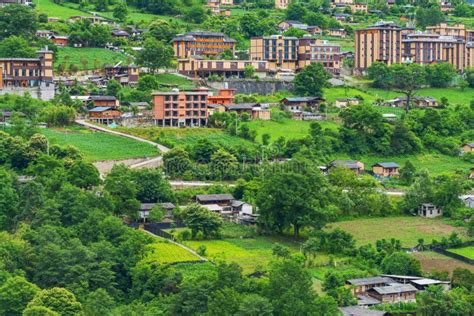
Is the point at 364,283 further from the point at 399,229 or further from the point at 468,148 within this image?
the point at 468,148

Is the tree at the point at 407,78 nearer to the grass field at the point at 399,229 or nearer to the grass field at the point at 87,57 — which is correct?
the grass field at the point at 87,57

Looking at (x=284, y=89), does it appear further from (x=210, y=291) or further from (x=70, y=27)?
(x=210, y=291)

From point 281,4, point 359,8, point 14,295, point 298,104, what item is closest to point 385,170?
point 298,104

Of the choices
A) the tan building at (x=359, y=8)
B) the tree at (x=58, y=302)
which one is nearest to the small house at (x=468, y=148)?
the tree at (x=58, y=302)

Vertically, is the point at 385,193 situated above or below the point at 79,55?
below

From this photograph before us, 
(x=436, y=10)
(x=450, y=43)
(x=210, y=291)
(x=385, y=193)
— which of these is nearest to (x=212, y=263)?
(x=210, y=291)

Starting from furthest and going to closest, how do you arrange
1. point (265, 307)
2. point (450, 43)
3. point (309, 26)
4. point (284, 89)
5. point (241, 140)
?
point (309, 26) → point (450, 43) → point (284, 89) → point (241, 140) → point (265, 307)

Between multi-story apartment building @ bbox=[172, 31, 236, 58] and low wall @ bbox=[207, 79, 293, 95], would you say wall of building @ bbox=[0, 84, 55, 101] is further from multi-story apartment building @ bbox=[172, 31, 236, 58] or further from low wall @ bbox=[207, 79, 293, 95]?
multi-story apartment building @ bbox=[172, 31, 236, 58]
